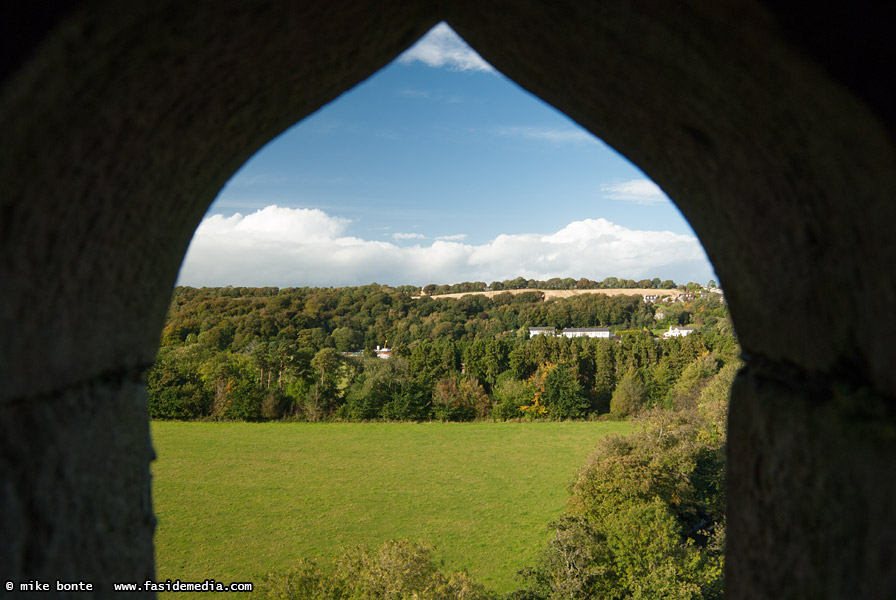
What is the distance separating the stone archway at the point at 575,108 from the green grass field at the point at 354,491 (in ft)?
73.4

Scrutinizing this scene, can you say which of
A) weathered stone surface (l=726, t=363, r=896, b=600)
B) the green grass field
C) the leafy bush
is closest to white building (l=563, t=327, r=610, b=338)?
the green grass field

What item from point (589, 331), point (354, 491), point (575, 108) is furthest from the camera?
point (589, 331)

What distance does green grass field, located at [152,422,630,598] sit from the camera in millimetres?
25438

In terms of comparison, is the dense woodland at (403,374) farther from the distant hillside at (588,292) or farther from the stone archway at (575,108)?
the stone archway at (575,108)

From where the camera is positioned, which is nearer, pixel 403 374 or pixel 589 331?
pixel 403 374

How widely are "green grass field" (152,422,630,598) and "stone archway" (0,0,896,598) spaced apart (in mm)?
22358

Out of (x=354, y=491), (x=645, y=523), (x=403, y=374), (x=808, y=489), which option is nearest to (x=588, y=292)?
(x=403, y=374)

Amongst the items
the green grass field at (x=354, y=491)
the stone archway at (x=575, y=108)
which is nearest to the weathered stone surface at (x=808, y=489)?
the stone archway at (x=575, y=108)

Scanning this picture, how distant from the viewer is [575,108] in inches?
88.0

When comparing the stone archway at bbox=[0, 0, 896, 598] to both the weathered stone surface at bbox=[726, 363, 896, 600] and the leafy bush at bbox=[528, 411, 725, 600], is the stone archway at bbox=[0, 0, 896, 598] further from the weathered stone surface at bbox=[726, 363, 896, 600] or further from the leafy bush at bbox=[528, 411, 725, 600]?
the leafy bush at bbox=[528, 411, 725, 600]

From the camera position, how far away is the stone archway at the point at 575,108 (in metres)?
1.15

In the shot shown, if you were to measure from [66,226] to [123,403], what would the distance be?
853 millimetres

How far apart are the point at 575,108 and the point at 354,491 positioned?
34615 millimetres

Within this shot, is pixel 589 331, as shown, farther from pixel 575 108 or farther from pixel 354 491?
pixel 575 108
